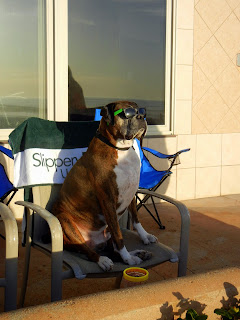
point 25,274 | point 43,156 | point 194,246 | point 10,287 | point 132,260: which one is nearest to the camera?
point 10,287

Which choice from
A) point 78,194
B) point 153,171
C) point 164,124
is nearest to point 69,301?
point 78,194

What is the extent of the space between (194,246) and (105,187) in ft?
6.04

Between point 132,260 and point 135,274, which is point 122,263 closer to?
point 132,260

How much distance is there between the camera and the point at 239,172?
6.33 meters

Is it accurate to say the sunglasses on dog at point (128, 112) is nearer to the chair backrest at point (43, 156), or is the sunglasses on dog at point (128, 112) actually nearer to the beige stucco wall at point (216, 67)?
the chair backrest at point (43, 156)

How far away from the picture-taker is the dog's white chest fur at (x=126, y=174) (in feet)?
8.59

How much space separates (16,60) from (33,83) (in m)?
0.29

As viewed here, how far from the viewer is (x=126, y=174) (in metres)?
2.63

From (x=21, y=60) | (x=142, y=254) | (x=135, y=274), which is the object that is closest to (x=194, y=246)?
(x=142, y=254)

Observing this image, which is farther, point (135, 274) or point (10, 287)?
point (135, 274)

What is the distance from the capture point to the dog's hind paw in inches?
101

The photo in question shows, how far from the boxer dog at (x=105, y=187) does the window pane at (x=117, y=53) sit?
2560 mm

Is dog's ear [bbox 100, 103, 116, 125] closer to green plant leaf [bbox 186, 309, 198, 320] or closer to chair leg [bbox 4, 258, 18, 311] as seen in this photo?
chair leg [bbox 4, 258, 18, 311]

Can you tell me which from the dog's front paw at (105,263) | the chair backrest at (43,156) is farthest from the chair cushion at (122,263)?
the chair backrest at (43,156)
